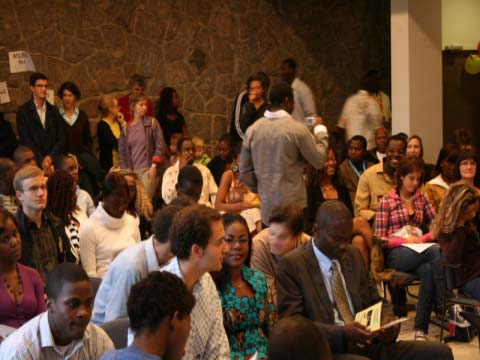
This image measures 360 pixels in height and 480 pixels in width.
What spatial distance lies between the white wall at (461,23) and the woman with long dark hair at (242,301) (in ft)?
28.1

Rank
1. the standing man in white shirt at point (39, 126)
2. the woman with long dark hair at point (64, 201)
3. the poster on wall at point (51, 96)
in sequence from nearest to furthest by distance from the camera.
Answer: the woman with long dark hair at point (64, 201) < the standing man in white shirt at point (39, 126) < the poster on wall at point (51, 96)

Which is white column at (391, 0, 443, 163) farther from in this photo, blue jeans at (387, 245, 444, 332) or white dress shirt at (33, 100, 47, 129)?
white dress shirt at (33, 100, 47, 129)

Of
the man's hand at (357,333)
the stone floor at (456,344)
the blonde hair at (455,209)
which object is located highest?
the blonde hair at (455,209)

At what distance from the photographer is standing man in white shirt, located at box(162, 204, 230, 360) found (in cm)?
361

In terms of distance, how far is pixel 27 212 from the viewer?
16.6 feet

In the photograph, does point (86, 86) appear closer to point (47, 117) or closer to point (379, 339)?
point (47, 117)

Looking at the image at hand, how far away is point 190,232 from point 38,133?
547 centimetres

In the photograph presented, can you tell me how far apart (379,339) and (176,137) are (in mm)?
6083

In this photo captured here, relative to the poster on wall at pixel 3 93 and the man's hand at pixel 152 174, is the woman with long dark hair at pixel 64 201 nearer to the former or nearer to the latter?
the man's hand at pixel 152 174

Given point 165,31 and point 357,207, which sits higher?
point 165,31

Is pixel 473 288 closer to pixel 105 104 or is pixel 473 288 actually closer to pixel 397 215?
pixel 397 215

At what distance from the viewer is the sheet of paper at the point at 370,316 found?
13.4 ft

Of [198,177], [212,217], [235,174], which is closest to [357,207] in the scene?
[235,174]

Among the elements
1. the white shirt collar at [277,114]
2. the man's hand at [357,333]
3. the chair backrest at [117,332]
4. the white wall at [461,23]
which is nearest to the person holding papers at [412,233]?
the white shirt collar at [277,114]
